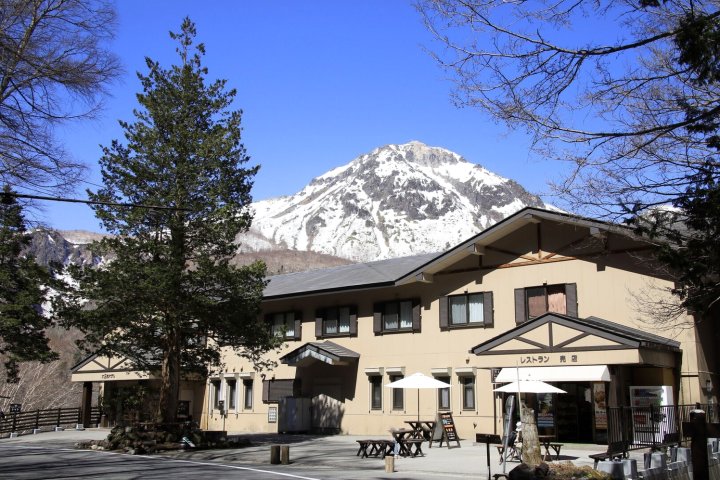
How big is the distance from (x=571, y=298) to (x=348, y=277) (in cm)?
1049

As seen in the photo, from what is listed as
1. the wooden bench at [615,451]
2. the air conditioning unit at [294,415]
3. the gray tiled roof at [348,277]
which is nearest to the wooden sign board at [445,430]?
the gray tiled roof at [348,277]

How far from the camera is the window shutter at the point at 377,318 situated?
28.8 meters

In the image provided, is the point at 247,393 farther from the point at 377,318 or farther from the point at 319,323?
the point at 377,318

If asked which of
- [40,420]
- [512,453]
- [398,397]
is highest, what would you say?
[398,397]

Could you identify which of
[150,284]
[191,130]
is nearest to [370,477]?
[150,284]

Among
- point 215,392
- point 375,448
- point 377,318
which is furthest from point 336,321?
point 375,448

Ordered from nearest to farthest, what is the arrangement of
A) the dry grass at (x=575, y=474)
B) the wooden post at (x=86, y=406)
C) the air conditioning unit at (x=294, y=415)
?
the dry grass at (x=575, y=474), the air conditioning unit at (x=294, y=415), the wooden post at (x=86, y=406)

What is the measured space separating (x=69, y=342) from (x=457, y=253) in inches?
3025

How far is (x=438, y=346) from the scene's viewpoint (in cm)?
2711

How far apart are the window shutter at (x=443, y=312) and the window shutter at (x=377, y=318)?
2.73 m

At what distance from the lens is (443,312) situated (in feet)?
89.2

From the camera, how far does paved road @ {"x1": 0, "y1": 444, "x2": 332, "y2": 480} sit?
15.2 metres

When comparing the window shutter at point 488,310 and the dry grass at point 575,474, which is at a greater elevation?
the window shutter at point 488,310

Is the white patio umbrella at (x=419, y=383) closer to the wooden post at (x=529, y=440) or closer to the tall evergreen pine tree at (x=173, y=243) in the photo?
the tall evergreen pine tree at (x=173, y=243)
